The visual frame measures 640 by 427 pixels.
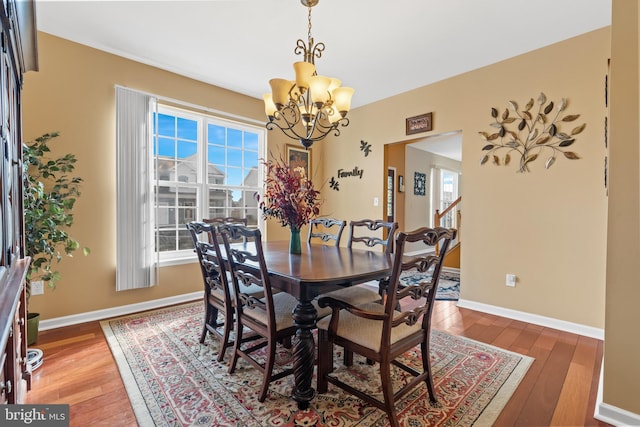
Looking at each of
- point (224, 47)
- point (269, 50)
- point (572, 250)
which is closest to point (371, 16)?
point (269, 50)

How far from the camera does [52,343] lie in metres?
2.46

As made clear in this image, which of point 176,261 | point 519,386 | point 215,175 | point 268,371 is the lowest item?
point 519,386

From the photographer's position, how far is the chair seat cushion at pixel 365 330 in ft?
5.05

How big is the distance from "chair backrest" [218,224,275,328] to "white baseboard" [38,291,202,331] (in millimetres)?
1903

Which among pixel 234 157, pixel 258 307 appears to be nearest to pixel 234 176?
pixel 234 157

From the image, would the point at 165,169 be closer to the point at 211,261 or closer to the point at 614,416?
the point at 211,261

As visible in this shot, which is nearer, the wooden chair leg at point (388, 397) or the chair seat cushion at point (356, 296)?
the wooden chair leg at point (388, 397)

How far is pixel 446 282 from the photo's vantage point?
446cm

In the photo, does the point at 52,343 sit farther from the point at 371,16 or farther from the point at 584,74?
the point at 584,74

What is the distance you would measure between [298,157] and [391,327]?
363 cm

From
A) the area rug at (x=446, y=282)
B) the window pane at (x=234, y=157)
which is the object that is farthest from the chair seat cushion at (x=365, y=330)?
the window pane at (x=234, y=157)

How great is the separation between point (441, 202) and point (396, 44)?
17.6 ft

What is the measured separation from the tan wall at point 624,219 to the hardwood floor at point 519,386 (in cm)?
28

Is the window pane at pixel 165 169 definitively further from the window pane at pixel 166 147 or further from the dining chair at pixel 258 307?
the dining chair at pixel 258 307
